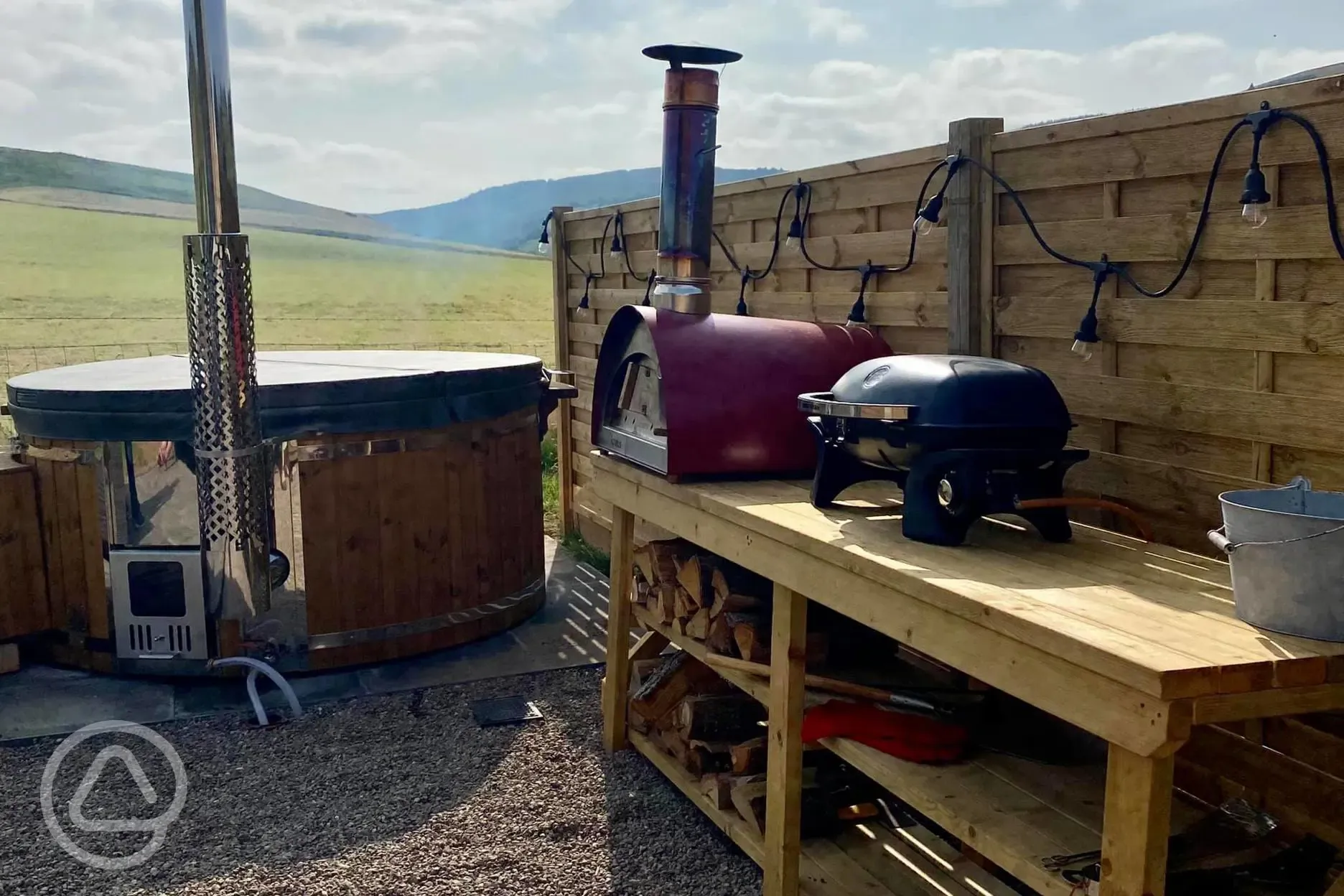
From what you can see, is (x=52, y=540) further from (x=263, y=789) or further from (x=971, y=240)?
(x=971, y=240)

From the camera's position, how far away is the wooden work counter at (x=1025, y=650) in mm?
1679

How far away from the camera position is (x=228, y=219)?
13.3 feet

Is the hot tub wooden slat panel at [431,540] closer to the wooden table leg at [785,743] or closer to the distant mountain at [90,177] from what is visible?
the wooden table leg at [785,743]

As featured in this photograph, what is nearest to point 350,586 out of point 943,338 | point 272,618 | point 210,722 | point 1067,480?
point 272,618

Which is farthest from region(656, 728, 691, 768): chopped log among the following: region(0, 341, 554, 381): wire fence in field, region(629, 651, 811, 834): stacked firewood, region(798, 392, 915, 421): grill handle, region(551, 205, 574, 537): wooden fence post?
region(0, 341, 554, 381): wire fence in field

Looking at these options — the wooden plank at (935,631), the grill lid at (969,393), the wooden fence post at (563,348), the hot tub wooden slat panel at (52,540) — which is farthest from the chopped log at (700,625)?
the wooden fence post at (563,348)

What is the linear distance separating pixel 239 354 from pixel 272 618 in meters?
1.09

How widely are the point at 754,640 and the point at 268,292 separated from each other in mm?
28567

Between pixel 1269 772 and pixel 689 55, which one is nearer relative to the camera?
pixel 1269 772

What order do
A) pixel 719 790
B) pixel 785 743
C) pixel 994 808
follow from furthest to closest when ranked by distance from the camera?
pixel 719 790
pixel 785 743
pixel 994 808

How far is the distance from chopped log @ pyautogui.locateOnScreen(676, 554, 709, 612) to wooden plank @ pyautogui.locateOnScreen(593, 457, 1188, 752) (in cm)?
19

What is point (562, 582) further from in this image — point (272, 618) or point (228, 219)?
point (228, 219)

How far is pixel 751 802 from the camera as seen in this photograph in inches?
123

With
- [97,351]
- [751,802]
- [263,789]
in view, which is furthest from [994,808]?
[97,351]
